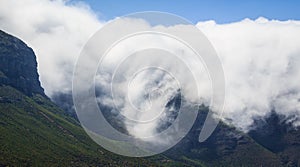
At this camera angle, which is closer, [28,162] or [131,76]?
[131,76]

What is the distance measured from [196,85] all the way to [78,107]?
23.4ft

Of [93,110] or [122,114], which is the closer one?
[93,110]

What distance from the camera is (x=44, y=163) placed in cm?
18012

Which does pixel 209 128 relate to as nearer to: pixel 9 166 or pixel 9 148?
pixel 9 166

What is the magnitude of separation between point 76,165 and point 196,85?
604ft

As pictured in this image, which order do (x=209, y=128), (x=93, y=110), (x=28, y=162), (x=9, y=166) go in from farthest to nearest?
(x=28, y=162) < (x=9, y=166) < (x=209, y=128) < (x=93, y=110)

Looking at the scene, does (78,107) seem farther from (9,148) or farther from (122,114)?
(9,148)

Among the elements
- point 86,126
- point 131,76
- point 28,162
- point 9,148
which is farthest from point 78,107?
point 9,148

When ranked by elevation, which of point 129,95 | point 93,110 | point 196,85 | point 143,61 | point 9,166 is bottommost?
point 93,110

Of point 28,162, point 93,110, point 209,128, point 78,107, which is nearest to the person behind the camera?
point 78,107

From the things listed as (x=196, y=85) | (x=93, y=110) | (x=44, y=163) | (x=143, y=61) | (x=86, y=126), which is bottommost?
(x=86, y=126)

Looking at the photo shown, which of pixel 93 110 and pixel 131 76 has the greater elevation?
pixel 131 76

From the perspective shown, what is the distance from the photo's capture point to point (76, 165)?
19812cm

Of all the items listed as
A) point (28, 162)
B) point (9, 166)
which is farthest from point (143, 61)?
point (28, 162)
